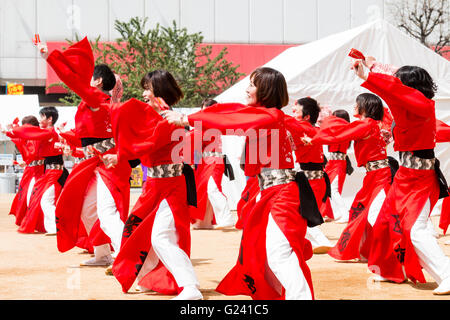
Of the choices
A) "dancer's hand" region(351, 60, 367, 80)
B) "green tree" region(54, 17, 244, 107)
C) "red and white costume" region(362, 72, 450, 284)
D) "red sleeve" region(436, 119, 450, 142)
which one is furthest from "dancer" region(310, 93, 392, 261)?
"green tree" region(54, 17, 244, 107)

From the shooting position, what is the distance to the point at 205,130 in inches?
159

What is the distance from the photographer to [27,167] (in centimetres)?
974

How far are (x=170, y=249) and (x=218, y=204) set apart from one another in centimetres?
540

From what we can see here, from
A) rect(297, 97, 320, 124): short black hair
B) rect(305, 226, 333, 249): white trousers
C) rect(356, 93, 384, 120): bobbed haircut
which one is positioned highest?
rect(356, 93, 384, 120): bobbed haircut

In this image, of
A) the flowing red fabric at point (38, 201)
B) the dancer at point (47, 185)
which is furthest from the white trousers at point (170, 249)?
the flowing red fabric at point (38, 201)

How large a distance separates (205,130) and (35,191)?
5891 millimetres

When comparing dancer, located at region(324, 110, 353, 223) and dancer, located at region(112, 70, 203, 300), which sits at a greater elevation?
dancer, located at region(112, 70, 203, 300)

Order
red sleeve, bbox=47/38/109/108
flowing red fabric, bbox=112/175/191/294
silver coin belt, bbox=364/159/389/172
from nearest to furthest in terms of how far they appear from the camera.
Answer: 1. flowing red fabric, bbox=112/175/191/294
2. red sleeve, bbox=47/38/109/108
3. silver coin belt, bbox=364/159/389/172

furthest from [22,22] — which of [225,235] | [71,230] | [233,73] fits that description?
[71,230]

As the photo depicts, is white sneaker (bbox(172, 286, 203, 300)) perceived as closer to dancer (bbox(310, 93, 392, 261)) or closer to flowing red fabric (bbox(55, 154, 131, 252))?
flowing red fabric (bbox(55, 154, 131, 252))

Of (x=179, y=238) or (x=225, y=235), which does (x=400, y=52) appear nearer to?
(x=225, y=235)

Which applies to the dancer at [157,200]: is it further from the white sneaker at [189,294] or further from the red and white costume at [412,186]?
the red and white costume at [412,186]

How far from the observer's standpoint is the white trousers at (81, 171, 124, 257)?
5621 mm

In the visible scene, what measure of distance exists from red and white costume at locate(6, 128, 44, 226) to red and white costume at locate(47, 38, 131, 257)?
3.42m
